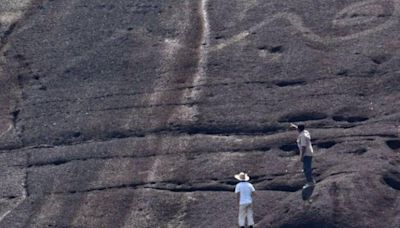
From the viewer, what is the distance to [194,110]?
28.1 meters

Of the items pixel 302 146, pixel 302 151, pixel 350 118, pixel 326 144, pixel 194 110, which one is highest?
pixel 302 146

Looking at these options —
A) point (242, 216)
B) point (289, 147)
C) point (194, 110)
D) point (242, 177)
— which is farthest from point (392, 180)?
point (194, 110)

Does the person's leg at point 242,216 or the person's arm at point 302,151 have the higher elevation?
the person's arm at point 302,151

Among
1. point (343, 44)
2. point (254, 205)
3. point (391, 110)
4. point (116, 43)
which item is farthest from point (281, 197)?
point (116, 43)

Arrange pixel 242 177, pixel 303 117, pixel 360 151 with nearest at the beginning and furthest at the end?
pixel 242 177
pixel 360 151
pixel 303 117

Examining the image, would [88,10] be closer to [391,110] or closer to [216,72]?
[216,72]

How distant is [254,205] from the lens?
81.7 ft

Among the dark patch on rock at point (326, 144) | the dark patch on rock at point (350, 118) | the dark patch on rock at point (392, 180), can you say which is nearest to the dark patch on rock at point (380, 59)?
the dark patch on rock at point (350, 118)

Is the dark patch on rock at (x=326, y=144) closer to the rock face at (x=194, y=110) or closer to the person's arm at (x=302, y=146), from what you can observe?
the rock face at (x=194, y=110)

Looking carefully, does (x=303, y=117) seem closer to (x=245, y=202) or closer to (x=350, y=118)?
(x=350, y=118)

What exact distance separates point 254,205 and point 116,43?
726 cm

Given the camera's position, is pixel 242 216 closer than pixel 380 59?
Yes

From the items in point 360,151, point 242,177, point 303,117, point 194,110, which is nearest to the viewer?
point 242,177

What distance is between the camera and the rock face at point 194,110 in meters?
25.3
